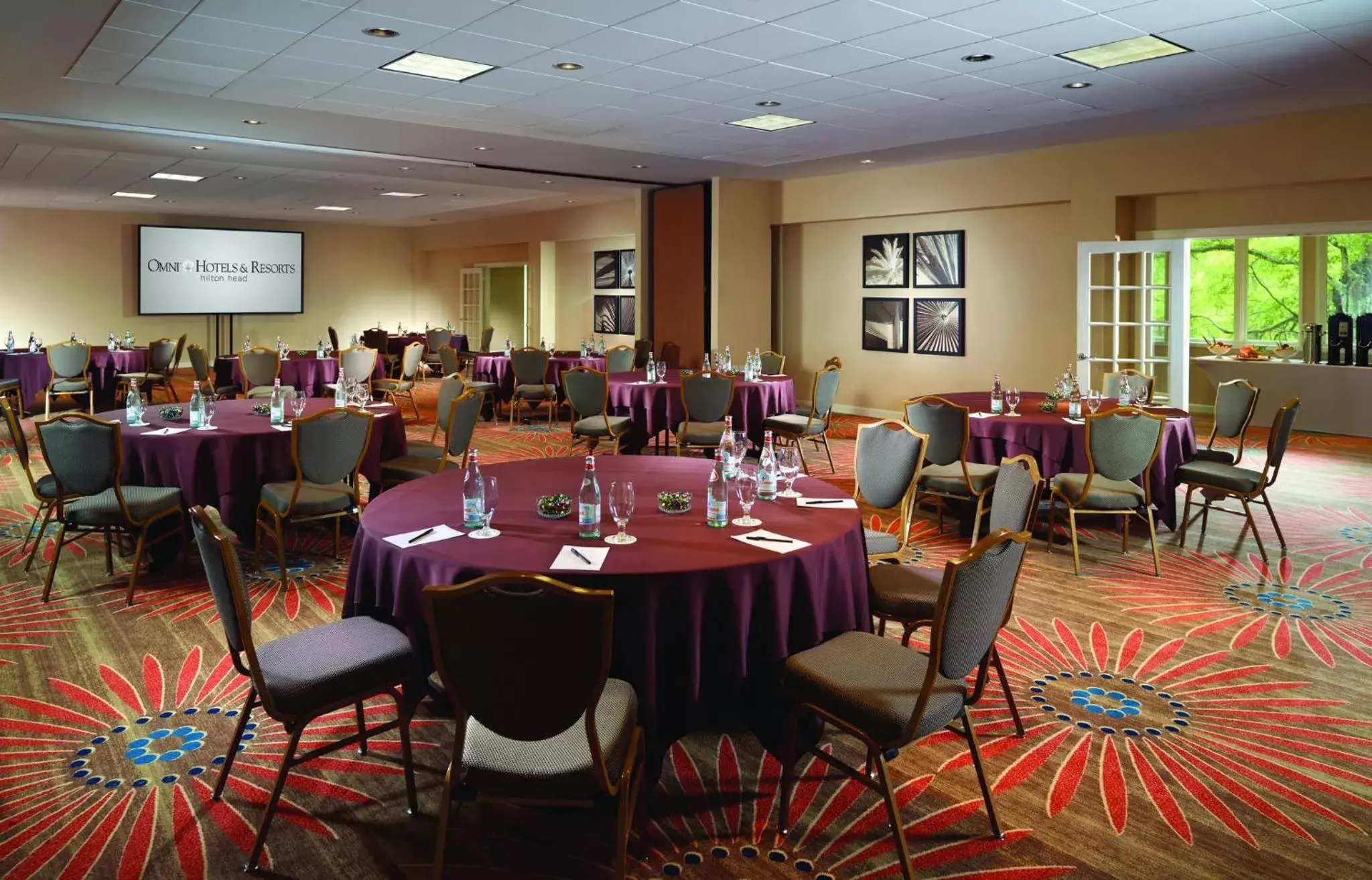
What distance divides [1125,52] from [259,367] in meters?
8.92

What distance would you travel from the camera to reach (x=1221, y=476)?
19.0 feet

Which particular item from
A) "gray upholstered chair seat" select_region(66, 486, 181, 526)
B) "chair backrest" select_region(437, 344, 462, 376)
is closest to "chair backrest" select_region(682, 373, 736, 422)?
"gray upholstered chair seat" select_region(66, 486, 181, 526)

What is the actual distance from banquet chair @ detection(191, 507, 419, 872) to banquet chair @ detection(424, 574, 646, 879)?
1.84 feet

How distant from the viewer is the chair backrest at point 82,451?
15.8ft

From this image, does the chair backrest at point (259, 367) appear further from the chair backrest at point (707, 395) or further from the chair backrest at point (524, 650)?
the chair backrest at point (524, 650)

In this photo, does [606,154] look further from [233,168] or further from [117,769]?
[117,769]

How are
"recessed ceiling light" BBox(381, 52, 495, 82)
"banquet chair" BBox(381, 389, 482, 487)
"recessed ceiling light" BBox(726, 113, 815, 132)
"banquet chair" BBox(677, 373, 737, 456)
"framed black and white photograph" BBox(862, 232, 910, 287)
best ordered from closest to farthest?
1. "banquet chair" BBox(381, 389, 482, 487)
2. "recessed ceiling light" BBox(381, 52, 495, 82)
3. "banquet chair" BBox(677, 373, 737, 456)
4. "recessed ceiling light" BBox(726, 113, 815, 132)
5. "framed black and white photograph" BBox(862, 232, 910, 287)

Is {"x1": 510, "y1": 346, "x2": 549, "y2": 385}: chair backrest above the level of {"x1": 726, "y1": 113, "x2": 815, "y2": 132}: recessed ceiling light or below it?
below

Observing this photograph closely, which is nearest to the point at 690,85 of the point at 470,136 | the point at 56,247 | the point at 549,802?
the point at 470,136

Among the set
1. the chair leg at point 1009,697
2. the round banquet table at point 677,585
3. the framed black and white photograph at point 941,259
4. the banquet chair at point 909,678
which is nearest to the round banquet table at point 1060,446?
the chair leg at point 1009,697

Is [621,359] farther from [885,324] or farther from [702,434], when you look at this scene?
[702,434]

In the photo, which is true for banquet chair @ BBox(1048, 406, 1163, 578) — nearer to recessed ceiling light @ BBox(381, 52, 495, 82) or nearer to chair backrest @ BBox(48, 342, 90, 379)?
recessed ceiling light @ BBox(381, 52, 495, 82)

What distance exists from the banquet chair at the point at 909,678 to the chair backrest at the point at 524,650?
72 cm

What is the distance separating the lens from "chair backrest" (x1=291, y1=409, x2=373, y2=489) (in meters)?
5.02
